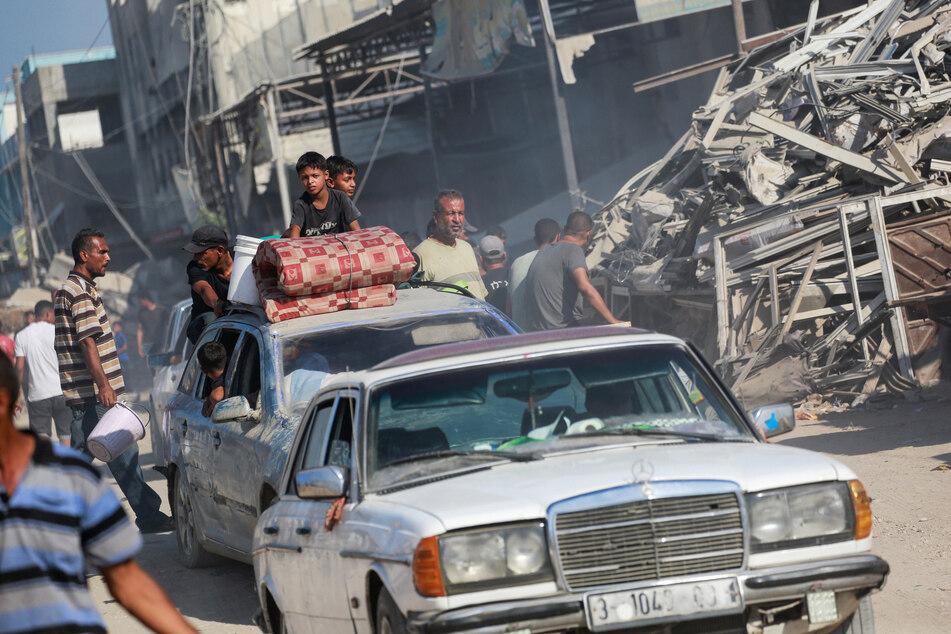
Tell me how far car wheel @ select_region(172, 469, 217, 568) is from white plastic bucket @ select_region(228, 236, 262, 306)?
135cm

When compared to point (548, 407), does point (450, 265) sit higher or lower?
higher

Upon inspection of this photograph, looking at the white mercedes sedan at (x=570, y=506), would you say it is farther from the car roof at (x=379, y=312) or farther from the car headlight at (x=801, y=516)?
the car roof at (x=379, y=312)

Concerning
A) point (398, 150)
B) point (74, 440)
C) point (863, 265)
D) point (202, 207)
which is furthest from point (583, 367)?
point (202, 207)

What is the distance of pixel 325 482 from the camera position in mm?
4168

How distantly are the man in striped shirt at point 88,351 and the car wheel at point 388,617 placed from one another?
17.1 feet

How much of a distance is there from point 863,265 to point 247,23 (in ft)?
91.2

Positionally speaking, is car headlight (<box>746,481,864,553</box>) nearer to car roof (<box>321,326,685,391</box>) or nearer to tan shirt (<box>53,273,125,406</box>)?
car roof (<box>321,326,685,391</box>)

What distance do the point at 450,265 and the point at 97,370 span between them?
2.73 m

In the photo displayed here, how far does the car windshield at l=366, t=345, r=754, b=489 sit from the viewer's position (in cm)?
430

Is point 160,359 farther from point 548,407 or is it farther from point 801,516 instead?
point 801,516

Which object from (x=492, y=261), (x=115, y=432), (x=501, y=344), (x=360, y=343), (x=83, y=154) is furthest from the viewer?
(x=83, y=154)

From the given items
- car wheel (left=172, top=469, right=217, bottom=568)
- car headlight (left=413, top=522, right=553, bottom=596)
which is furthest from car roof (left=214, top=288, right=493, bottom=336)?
car headlight (left=413, top=522, right=553, bottom=596)

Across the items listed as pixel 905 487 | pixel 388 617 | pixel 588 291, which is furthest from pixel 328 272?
pixel 905 487

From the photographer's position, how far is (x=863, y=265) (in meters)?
10.7
